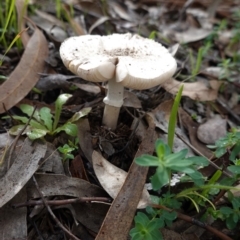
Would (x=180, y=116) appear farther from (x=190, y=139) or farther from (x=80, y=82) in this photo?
(x=80, y=82)

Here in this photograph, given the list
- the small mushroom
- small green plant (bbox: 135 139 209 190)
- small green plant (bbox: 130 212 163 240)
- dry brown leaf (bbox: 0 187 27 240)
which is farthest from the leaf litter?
small green plant (bbox: 135 139 209 190)

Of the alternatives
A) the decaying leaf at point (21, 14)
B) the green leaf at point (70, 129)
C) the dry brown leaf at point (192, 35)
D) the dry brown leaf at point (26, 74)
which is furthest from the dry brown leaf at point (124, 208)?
the dry brown leaf at point (192, 35)

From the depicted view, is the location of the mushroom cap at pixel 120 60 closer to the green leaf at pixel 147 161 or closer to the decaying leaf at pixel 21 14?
the green leaf at pixel 147 161

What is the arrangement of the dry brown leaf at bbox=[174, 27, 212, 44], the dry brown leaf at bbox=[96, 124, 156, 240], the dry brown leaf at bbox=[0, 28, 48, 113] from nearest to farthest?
1. the dry brown leaf at bbox=[96, 124, 156, 240]
2. the dry brown leaf at bbox=[0, 28, 48, 113]
3. the dry brown leaf at bbox=[174, 27, 212, 44]

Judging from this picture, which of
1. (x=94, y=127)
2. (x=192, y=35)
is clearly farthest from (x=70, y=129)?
(x=192, y=35)

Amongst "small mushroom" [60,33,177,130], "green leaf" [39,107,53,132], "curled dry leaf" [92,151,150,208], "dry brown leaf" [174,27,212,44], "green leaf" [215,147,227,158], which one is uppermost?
"small mushroom" [60,33,177,130]

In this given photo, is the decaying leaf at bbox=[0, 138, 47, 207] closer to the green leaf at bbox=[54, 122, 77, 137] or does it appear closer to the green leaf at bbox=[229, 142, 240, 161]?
the green leaf at bbox=[54, 122, 77, 137]

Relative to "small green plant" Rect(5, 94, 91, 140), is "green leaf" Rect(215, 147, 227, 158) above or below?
above
